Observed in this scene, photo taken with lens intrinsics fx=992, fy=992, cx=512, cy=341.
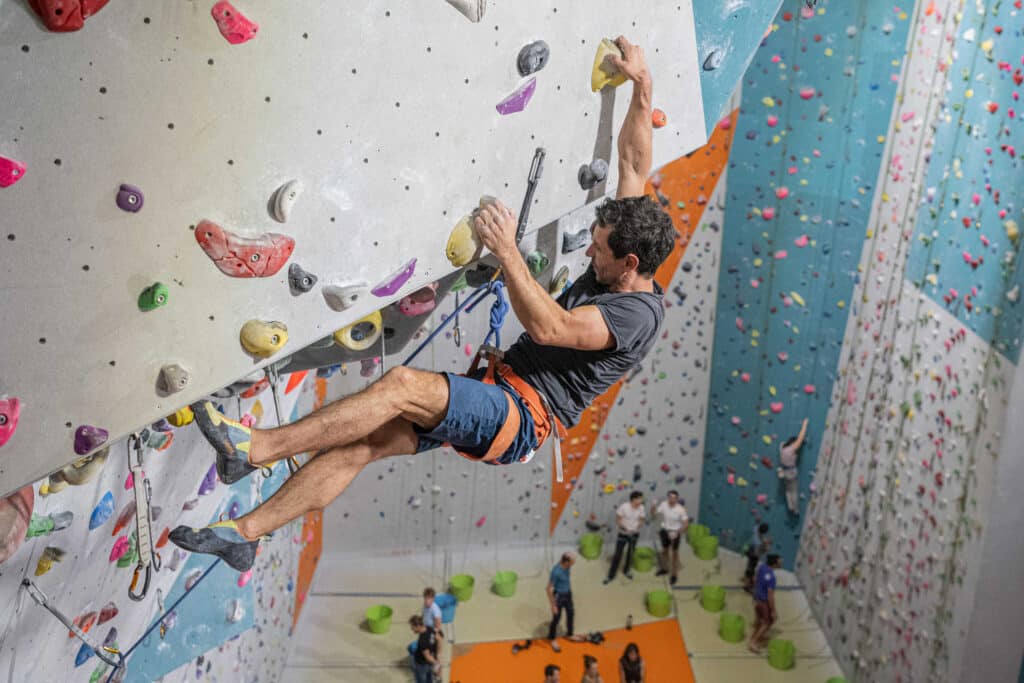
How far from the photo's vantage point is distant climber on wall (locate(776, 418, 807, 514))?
6996 millimetres

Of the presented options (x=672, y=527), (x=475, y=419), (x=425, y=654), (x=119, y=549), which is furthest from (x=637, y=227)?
(x=672, y=527)

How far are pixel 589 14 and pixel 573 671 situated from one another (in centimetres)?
483

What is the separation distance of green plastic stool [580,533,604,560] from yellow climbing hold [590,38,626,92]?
5.18 metres

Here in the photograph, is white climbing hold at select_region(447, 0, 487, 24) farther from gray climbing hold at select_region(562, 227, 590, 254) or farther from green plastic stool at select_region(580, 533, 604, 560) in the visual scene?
green plastic stool at select_region(580, 533, 604, 560)

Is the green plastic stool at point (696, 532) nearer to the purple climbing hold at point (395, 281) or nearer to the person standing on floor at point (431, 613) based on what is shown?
the person standing on floor at point (431, 613)

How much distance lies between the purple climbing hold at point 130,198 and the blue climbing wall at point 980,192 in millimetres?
3985

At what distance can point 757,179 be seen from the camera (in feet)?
21.8

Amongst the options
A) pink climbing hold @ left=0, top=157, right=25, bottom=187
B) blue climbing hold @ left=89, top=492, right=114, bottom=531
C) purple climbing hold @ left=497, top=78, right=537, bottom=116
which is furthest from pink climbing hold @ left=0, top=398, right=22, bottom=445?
purple climbing hold @ left=497, top=78, right=537, bottom=116

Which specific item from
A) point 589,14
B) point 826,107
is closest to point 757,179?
point 826,107

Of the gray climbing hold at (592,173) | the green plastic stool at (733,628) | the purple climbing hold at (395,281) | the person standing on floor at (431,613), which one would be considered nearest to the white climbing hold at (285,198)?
the purple climbing hold at (395,281)

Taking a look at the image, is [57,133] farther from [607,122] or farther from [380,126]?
[607,122]

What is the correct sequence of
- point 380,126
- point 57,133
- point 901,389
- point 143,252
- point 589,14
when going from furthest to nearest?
point 901,389
point 589,14
point 380,126
point 143,252
point 57,133

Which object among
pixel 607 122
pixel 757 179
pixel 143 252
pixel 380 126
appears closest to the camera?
pixel 143 252

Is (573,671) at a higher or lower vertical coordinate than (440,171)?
lower
